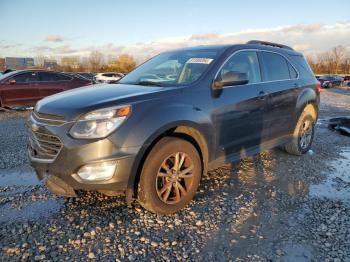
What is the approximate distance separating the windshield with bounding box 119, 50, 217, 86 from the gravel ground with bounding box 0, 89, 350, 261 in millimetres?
1473

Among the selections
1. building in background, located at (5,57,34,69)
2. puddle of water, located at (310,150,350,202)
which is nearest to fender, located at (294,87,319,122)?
puddle of water, located at (310,150,350,202)

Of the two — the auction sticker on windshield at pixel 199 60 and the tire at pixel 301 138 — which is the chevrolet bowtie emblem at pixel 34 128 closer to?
the auction sticker on windshield at pixel 199 60

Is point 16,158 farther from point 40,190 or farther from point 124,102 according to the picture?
point 124,102

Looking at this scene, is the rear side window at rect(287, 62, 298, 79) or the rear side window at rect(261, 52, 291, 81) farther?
the rear side window at rect(287, 62, 298, 79)

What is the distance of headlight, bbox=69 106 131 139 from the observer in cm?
310

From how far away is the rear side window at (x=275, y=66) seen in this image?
4.95m

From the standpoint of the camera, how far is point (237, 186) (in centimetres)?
446

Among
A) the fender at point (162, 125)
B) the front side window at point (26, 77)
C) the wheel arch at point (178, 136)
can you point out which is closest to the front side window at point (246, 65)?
the fender at point (162, 125)

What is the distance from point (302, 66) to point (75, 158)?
450 cm

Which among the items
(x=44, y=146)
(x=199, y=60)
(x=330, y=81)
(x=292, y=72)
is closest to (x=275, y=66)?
(x=292, y=72)

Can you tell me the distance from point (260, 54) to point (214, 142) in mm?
1751

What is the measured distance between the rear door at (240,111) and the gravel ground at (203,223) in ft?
2.00

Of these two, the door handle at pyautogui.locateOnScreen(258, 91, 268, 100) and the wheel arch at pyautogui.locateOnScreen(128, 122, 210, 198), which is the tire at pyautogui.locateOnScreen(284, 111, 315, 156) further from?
the wheel arch at pyautogui.locateOnScreen(128, 122, 210, 198)

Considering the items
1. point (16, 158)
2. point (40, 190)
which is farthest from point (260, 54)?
point (16, 158)
